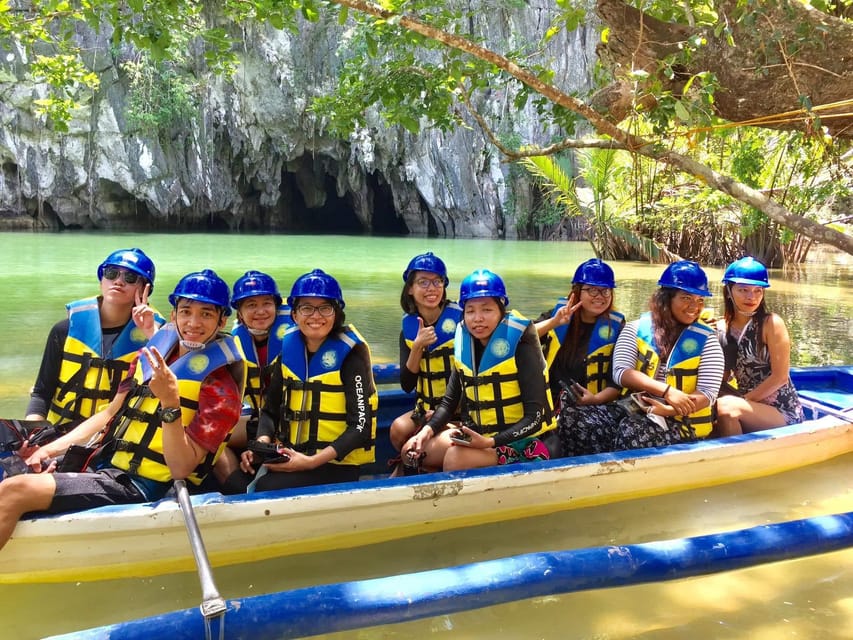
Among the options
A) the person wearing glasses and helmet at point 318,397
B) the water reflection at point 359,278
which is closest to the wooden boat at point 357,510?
the person wearing glasses and helmet at point 318,397

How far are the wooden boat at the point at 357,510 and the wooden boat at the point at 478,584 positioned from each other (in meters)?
0.85

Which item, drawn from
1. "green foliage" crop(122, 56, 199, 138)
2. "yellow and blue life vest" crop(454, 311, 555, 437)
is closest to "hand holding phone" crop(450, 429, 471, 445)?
"yellow and blue life vest" crop(454, 311, 555, 437)

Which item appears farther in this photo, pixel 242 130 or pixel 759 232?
pixel 242 130

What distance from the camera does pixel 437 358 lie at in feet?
12.3

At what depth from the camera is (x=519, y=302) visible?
401 inches

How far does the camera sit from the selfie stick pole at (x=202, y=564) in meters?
1.77

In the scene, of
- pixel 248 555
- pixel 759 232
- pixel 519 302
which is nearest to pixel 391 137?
pixel 759 232

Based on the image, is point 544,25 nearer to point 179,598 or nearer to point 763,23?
point 763,23

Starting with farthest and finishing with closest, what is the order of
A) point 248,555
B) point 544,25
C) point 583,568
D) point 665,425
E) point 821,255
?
1. point 544,25
2. point 821,255
3. point 665,425
4. point 248,555
5. point 583,568

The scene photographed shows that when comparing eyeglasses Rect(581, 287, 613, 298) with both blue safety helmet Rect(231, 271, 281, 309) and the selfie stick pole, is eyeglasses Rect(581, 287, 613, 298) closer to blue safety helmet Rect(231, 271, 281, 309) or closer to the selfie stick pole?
blue safety helmet Rect(231, 271, 281, 309)

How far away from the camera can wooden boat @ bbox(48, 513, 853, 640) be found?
1779 millimetres

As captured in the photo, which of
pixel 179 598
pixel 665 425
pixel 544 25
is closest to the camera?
pixel 179 598

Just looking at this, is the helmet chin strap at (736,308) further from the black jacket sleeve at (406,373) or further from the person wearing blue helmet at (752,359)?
the black jacket sleeve at (406,373)

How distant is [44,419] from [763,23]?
170 inches
